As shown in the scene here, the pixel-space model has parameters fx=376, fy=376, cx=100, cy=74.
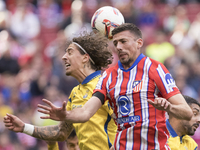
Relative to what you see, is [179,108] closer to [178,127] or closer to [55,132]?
[178,127]

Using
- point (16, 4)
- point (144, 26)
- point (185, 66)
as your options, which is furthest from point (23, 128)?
point (16, 4)

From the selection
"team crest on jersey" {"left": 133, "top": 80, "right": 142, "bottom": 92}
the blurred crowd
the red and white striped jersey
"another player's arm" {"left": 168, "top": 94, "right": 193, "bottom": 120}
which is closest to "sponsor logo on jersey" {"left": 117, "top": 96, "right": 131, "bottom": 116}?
the red and white striped jersey

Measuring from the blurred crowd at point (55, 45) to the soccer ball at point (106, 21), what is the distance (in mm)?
5286

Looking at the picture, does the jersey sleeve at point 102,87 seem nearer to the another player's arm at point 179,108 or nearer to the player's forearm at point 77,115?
the player's forearm at point 77,115

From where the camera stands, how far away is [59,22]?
14891 millimetres

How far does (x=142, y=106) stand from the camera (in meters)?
4.13

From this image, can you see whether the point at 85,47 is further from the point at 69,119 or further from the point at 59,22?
the point at 59,22

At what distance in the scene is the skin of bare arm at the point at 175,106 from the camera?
3.63 meters

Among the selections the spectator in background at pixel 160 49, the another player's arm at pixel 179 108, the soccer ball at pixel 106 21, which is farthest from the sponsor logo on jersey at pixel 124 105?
the spectator in background at pixel 160 49

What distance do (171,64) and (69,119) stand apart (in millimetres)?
7642

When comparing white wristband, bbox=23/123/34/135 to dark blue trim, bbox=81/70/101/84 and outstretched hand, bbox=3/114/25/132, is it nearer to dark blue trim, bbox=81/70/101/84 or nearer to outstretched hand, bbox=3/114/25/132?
outstretched hand, bbox=3/114/25/132

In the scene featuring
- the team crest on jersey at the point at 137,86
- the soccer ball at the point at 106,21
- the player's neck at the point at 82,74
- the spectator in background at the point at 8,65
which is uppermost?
the spectator in background at the point at 8,65

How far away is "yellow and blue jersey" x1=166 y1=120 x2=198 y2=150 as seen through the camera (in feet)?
16.5

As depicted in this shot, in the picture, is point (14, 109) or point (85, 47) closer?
point (85, 47)
